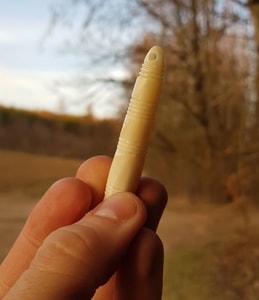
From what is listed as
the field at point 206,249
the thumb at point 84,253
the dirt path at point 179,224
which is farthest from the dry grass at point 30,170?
the thumb at point 84,253

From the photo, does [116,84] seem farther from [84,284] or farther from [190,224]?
[84,284]

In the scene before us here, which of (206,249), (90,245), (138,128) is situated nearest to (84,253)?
(90,245)

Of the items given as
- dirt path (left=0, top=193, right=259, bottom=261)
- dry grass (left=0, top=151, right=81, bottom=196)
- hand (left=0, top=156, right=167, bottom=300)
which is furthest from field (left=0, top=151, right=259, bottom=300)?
dry grass (left=0, top=151, right=81, bottom=196)

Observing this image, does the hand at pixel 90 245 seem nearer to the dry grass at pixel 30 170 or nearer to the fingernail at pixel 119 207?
the fingernail at pixel 119 207

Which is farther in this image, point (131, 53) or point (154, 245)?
point (131, 53)

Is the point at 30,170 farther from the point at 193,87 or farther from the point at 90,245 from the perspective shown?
the point at 90,245

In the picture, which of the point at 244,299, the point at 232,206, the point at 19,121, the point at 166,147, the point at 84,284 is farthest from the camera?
the point at 19,121

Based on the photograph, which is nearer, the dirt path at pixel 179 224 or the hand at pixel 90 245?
the hand at pixel 90 245

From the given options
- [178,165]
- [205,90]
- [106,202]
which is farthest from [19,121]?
[106,202]
